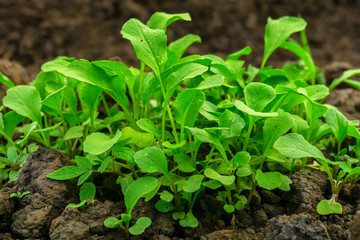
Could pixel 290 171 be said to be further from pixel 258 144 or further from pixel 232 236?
pixel 232 236

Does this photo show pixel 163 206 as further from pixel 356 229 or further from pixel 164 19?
pixel 164 19

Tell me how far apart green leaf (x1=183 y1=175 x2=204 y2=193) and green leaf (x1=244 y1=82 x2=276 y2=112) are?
294 mm

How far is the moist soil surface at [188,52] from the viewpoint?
1.30 m

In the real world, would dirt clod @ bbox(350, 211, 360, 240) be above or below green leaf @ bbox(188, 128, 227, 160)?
below

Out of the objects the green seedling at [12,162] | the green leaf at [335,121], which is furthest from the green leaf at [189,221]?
the green seedling at [12,162]

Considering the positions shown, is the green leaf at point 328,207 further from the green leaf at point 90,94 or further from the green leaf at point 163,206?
the green leaf at point 90,94

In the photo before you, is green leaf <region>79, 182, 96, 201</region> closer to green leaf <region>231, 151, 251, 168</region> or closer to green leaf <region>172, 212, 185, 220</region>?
green leaf <region>172, 212, 185, 220</region>

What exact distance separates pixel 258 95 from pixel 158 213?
530 mm

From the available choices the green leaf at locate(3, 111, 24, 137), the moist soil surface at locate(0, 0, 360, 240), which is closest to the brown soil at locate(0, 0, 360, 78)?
the moist soil surface at locate(0, 0, 360, 240)

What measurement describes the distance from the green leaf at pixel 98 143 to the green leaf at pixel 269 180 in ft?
1.58

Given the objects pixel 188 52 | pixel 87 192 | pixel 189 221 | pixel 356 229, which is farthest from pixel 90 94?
pixel 188 52

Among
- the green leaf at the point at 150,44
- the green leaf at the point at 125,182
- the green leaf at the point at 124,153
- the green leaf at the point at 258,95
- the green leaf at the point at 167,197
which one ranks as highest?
the green leaf at the point at 150,44

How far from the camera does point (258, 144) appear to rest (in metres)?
1.54

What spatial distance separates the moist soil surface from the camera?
130 centimetres
